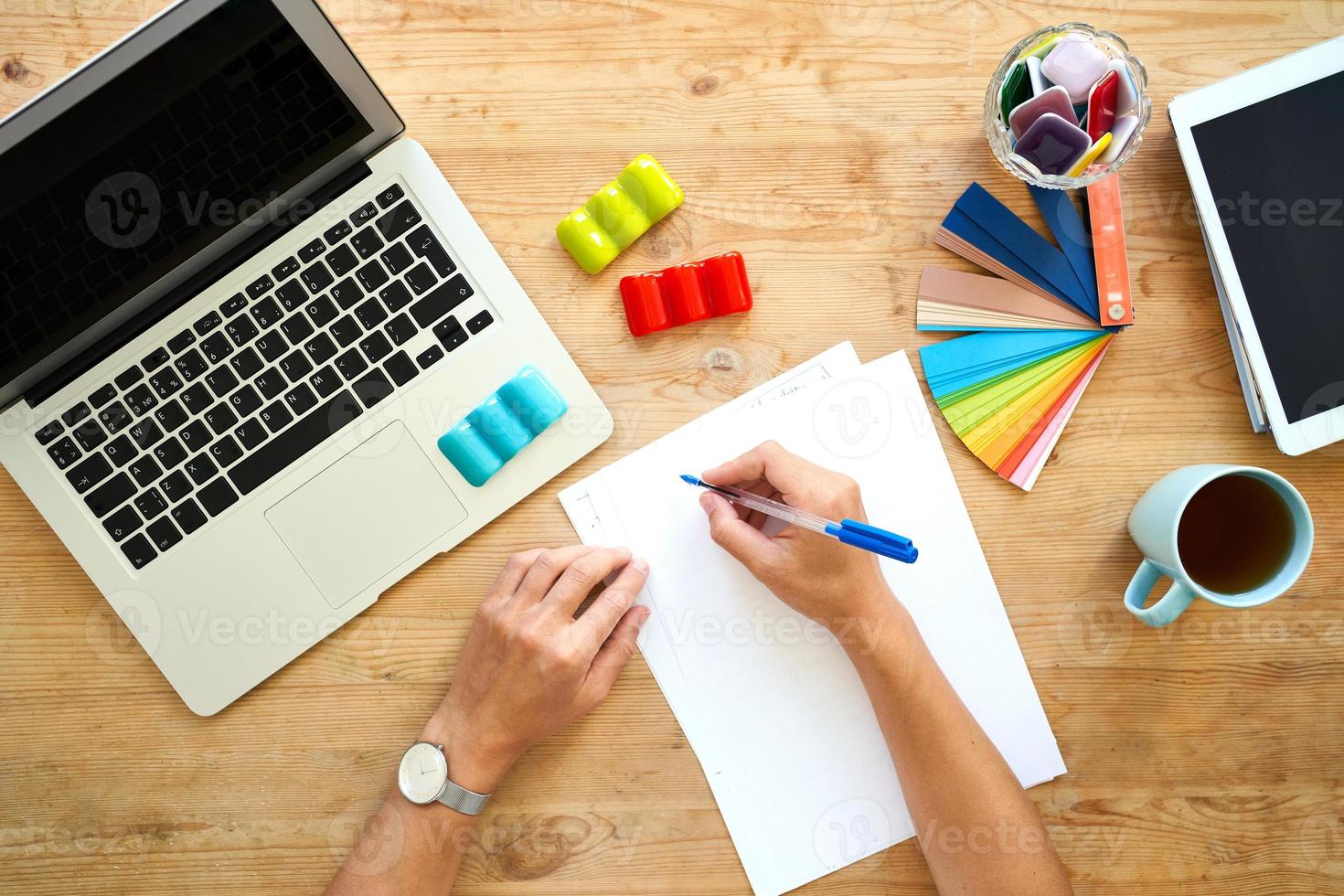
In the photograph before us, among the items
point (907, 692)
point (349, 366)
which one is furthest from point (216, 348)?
point (907, 692)

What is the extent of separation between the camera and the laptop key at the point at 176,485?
803mm

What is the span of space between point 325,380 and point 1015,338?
700mm

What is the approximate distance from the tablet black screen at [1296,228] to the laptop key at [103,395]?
3.66 ft

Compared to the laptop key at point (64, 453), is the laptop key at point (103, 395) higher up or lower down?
higher up

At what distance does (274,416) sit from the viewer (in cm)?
81

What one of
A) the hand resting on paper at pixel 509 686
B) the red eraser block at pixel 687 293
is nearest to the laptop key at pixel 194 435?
the hand resting on paper at pixel 509 686

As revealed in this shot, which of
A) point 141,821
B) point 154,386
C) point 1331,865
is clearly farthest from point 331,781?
point 1331,865

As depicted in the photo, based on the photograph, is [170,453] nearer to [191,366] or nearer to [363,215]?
[191,366]

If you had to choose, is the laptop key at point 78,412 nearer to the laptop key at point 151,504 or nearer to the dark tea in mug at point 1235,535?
the laptop key at point 151,504

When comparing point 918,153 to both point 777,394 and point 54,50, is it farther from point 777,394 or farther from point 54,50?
point 54,50

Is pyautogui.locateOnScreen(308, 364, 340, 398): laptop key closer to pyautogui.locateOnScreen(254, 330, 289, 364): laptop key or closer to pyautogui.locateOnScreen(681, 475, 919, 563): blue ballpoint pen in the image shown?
pyautogui.locateOnScreen(254, 330, 289, 364): laptop key

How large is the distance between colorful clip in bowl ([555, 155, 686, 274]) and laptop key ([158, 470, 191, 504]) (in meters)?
0.44

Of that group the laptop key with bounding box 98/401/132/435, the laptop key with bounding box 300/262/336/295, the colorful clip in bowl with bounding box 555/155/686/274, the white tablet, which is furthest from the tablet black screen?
the laptop key with bounding box 98/401/132/435

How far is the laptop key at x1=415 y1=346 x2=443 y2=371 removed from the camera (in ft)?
2.67
